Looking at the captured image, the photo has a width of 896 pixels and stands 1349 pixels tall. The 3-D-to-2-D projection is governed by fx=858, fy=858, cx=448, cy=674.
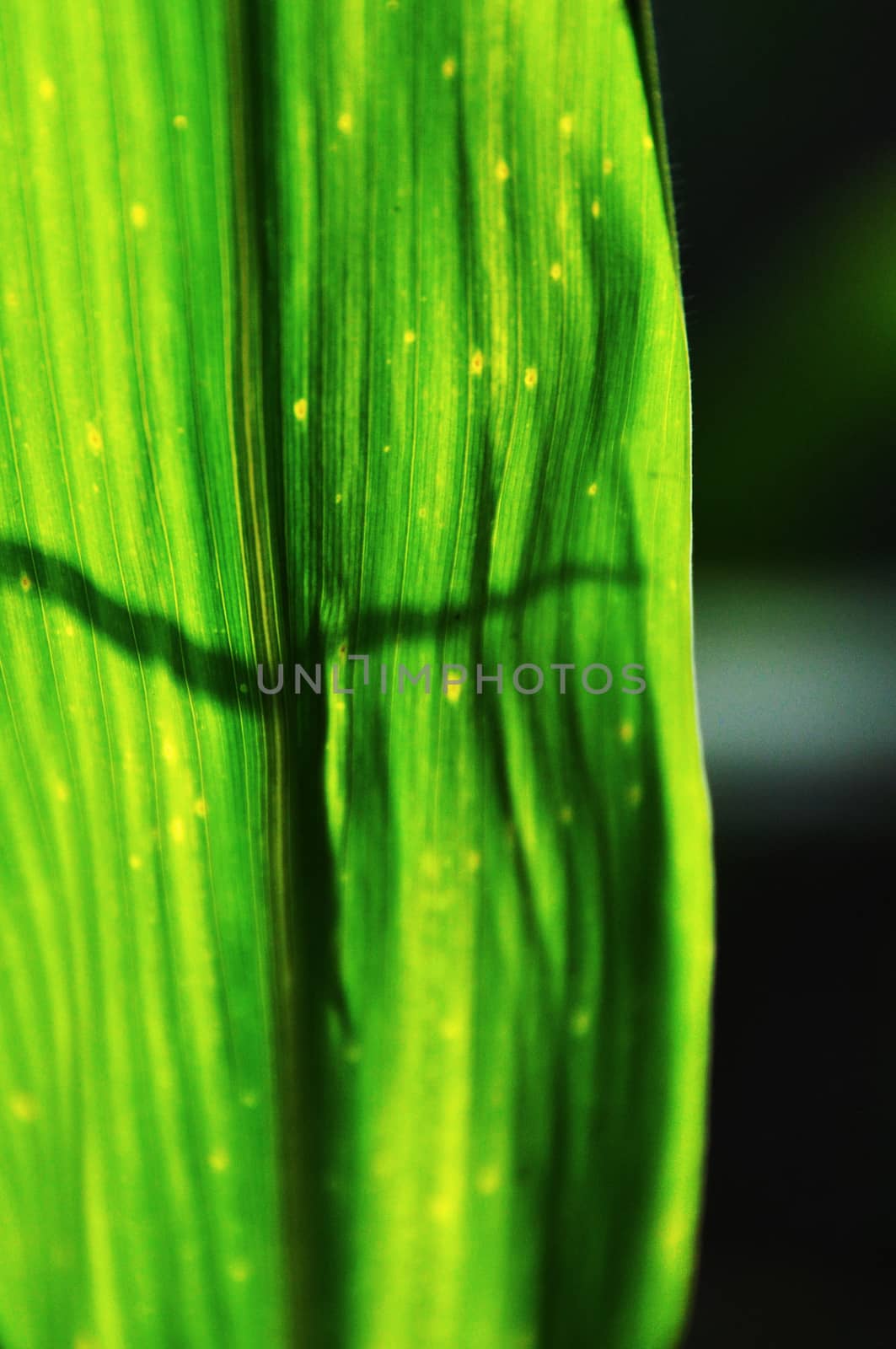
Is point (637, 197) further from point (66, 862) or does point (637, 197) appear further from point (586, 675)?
point (66, 862)

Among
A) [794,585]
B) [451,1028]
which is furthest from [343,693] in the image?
[794,585]

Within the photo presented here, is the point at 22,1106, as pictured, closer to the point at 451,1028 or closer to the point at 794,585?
the point at 451,1028

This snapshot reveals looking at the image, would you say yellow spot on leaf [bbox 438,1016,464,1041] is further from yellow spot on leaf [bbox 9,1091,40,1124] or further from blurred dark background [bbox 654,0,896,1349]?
blurred dark background [bbox 654,0,896,1349]

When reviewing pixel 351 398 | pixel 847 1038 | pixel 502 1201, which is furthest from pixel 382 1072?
pixel 847 1038

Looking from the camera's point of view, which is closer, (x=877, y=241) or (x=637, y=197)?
(x=637, y=197)

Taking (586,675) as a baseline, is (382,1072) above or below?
below

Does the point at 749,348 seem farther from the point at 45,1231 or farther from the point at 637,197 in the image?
the point at 45,1231

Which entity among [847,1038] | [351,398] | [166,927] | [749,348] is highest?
[749,348]

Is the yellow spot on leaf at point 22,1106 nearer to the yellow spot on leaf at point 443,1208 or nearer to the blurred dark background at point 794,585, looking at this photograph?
the yellow spot on leaf at point 443,1208
